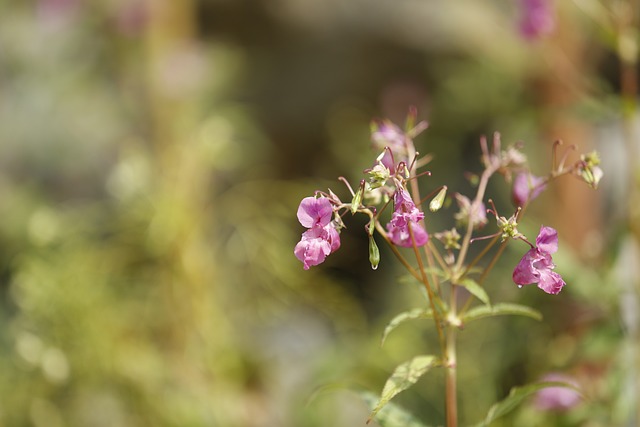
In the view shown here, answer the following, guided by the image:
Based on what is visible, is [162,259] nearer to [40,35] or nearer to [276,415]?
[276,415]

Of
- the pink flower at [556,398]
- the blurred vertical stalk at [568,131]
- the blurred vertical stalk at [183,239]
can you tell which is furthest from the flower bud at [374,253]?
the blurred vertical stalk at [568,131]

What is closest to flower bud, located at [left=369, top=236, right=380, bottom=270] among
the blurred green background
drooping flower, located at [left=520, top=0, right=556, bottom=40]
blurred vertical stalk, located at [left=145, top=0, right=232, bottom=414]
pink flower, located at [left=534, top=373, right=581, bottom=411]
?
the blurred green background

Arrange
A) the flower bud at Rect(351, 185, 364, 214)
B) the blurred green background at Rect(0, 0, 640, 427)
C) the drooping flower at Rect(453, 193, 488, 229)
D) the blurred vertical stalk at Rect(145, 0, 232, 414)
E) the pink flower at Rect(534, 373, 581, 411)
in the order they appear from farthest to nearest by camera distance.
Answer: the blurred vertical stalk at Rect(145, 0, 232, 414)
the blurred green background at Rect(0, 0, 640, 427)
the pink flower at Rect(534, 373, 581, 411)
the drooping flower at Rect(453, 193, 488, 229)
the flower bud at Rect(351, 185, 364, 214)

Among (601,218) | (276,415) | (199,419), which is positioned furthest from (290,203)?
(601,218)

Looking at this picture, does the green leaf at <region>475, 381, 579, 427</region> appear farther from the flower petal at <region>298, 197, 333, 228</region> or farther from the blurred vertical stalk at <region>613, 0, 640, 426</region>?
the blurred vertical stalk at <region>613, 0, 640, 426</region>

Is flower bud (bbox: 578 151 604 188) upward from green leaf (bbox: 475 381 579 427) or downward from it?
upward

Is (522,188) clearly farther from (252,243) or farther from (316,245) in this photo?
(252,243)

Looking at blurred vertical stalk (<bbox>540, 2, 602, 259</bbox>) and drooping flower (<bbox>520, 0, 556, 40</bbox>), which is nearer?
drooping flower (<bbox>520, 0, 556, 40</bbox>)
